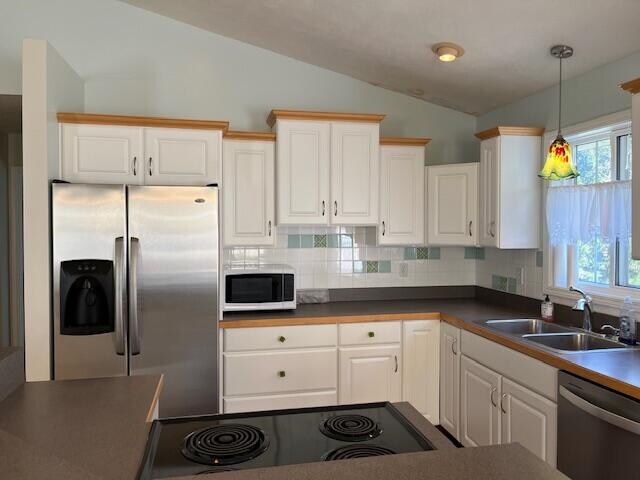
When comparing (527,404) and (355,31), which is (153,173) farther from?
(527,404)

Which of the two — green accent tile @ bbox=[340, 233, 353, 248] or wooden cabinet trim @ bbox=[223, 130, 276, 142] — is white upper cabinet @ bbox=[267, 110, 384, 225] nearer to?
wooden cabinet trim @ bbox=[223, 130, 276, 142]

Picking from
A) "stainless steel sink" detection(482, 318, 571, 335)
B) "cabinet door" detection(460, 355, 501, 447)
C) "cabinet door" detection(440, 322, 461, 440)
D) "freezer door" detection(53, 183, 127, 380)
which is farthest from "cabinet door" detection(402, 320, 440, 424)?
"freezer door" detection(53, 183, 127, 380)

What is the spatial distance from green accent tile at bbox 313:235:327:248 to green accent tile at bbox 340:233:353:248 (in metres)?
0.14

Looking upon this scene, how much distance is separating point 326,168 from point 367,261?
885 millimetres

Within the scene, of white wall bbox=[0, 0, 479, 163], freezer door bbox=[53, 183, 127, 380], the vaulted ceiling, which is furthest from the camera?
white wall bbox=[0, 0, 479, 163]

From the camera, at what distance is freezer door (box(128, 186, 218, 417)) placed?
9.05 ft

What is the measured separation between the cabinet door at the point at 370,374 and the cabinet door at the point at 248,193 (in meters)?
0.96

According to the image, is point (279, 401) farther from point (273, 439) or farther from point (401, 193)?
point (273, 439)

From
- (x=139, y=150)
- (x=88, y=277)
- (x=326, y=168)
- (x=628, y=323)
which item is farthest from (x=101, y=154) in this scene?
(x=628, y=323)

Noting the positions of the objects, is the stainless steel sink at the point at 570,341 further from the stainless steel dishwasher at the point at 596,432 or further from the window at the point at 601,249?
the stainless steel dishwasher at the point at 596,432

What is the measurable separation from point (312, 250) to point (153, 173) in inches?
51.7

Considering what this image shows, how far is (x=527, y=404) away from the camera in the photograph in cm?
234

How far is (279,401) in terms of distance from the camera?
3137 millimetres

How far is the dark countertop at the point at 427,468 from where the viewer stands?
40.3 inches
